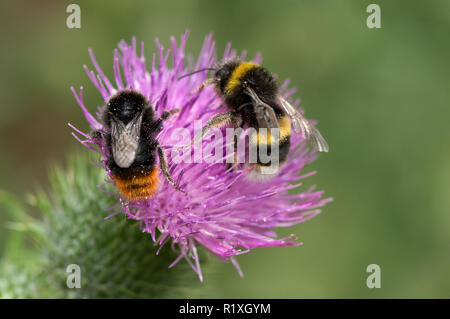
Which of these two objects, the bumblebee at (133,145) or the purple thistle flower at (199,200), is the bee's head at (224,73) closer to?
the purple thistle flower at (199,200)

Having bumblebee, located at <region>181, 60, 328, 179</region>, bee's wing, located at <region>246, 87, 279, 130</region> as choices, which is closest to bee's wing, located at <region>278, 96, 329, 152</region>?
bumblebee, located at <region>181, 60, 328, 179</region>

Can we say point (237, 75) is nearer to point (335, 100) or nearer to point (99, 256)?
point (99, 256)

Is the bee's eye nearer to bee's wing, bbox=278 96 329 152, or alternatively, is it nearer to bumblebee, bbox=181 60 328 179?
bumblebee, bbox=181 60 328 179

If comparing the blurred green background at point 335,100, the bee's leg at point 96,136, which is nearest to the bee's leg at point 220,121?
the bee's leg at point 96,136

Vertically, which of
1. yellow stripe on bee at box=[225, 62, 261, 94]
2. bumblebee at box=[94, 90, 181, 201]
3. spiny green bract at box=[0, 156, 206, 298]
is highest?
yellow stripe on bee at box=[225, 62, 261, 94]

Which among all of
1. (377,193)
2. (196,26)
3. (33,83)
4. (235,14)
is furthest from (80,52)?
(377,193)

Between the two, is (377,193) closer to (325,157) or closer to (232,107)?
(325,157)
